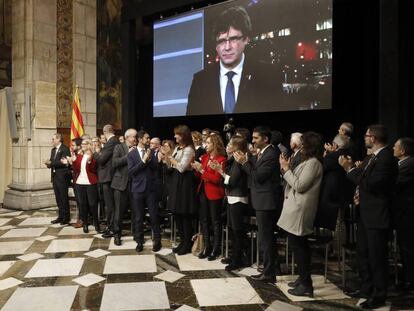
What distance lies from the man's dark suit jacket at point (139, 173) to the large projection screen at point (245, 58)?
120 inches

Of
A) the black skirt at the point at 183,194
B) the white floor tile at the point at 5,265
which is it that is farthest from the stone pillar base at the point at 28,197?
the black skirt at the point at 183,194

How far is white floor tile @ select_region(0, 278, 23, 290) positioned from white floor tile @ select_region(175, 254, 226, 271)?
1679mm

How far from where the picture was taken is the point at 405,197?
11.8 ft

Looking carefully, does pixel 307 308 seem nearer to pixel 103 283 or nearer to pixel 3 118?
pixel 103 283

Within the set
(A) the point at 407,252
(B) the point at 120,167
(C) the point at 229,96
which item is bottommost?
(A) the point at 407,252

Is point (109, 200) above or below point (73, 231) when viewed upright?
above

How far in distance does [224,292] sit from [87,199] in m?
3.29

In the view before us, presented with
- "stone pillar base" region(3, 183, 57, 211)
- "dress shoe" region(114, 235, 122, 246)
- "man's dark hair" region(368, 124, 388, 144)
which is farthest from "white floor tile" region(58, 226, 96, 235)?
"man's dark hair" region(368, 124, 388, 144)

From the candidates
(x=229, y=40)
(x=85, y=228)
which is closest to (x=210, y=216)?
(x=85, y=228)

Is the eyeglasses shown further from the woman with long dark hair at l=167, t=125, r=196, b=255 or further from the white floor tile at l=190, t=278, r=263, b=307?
the white floor tile at l=190, t=278, r=263, b=307

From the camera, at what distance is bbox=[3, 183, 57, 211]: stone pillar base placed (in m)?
7.82

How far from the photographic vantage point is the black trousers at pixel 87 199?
19.1ft

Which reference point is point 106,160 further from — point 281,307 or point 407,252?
point 407,252

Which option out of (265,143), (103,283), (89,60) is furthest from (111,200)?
(89,60)
